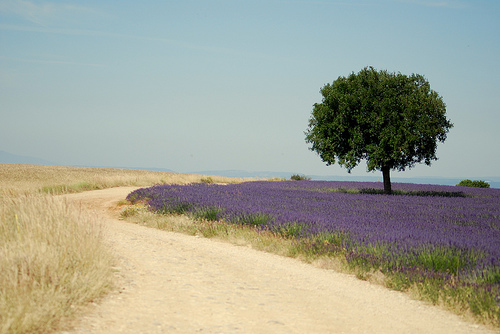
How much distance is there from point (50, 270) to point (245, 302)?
2649mm

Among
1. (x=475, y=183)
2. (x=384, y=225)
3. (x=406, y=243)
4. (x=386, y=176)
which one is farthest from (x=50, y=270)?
(x=475, y=183)

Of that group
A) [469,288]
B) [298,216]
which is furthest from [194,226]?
[469,288]

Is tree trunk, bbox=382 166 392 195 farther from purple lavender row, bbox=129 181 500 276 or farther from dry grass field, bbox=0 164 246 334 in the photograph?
dry grass field, bbox=0 164 246 334

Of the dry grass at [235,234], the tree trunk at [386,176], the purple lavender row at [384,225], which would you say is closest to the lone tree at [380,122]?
the tree trunk at [386,176]

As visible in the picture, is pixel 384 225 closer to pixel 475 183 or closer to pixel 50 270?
pixel 50 270

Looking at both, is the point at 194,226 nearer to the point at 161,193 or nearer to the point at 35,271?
the point at 161,193

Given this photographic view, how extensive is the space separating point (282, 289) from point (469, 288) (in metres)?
2.72

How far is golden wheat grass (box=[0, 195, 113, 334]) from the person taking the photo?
4805 millimetres

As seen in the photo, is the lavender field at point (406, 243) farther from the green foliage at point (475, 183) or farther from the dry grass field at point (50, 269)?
the green foliage at point (475, 183)

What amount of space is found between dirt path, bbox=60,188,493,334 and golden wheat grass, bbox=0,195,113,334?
323 millimetres

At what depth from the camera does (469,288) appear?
244 inches

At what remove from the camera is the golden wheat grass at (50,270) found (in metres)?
4.80

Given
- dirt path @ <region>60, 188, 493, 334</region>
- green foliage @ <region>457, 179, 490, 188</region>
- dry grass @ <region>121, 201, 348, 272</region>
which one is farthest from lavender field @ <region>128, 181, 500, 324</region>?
green foliage @ <region>457, 179, 490, 188</region>

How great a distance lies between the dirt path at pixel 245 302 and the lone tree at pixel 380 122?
56.8ft
